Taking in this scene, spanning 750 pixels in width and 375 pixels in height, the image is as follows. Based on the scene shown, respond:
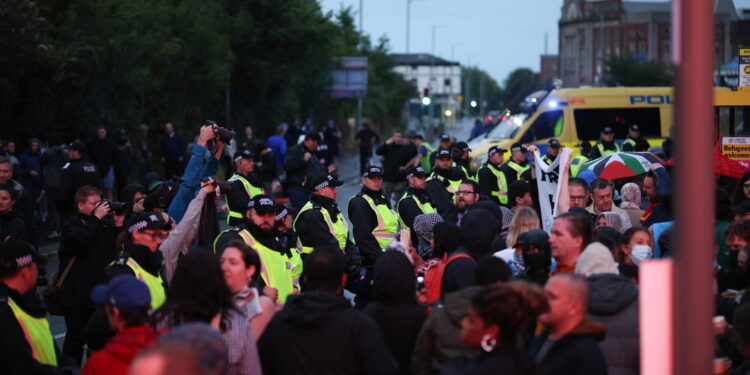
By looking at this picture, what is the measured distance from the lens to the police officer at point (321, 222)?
9.66 m

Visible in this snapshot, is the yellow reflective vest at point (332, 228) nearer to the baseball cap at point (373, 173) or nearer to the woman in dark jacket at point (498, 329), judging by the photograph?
the baseball cap at point (373, 173)

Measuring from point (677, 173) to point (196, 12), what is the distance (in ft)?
96.0

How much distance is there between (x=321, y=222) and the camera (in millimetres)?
9711

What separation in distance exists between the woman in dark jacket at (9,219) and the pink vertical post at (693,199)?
7.02 meters

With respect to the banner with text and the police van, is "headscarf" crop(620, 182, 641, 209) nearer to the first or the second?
the banner with text

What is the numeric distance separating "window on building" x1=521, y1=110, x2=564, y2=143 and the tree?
37.8 metres

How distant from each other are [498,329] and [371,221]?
18.4 ft

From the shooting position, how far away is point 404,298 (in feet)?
20.0

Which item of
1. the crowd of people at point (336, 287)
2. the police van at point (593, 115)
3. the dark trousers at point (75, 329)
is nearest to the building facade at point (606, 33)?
the police van at point (593, 115)

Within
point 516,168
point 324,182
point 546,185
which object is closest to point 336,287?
→ point 324,182

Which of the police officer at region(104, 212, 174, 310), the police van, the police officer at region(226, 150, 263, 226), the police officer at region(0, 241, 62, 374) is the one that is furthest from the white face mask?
the police van

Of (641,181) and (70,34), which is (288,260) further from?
(70,34)

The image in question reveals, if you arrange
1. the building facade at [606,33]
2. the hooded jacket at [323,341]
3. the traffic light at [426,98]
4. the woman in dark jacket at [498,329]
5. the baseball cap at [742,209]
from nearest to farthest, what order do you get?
the woman in dark jacket at [498,329], the hooded jacket at [323,341], the baseball cap at [742,209], the traffic light at [426,98], the building facade at [606,33]

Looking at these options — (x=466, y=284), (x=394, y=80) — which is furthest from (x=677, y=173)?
(x=394, y=80)
